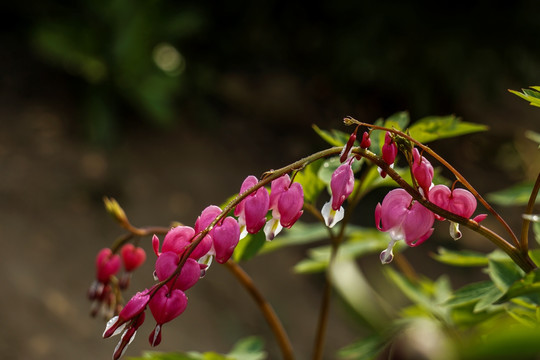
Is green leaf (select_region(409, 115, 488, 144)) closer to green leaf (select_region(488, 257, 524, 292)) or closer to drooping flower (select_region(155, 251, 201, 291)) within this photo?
green leaf (select_region(488, 257, 524, 292))

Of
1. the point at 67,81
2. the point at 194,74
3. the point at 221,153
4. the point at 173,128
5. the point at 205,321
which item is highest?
the point at 67,81

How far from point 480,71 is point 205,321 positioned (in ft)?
7.35

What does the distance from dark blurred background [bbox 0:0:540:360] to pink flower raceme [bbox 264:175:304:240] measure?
2220 mm

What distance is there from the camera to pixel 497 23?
350cm

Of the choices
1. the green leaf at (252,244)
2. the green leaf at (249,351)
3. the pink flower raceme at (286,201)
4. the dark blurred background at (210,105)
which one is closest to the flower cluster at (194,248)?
the pink flower raceme at (286,201)

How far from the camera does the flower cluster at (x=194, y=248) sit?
1.40 ft

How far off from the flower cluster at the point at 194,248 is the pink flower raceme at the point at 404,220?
74 mm

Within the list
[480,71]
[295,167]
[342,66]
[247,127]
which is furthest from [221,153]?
[295,167]

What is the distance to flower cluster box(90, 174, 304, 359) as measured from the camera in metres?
0.43

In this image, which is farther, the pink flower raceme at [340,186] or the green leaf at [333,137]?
the green leaf at [333,137]

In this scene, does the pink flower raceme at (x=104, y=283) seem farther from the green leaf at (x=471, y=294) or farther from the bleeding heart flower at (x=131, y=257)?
the green leaf at (x=471, y=294)

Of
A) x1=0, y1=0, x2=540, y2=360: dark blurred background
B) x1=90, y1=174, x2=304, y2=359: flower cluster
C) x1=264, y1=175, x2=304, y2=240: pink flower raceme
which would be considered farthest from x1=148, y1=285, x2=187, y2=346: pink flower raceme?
x1=0, y1=0, x2=540, y2=360: dark blurred background

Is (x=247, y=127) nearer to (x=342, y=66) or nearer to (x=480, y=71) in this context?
(x=342, y=66)

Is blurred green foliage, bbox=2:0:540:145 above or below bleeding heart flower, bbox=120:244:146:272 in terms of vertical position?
above
